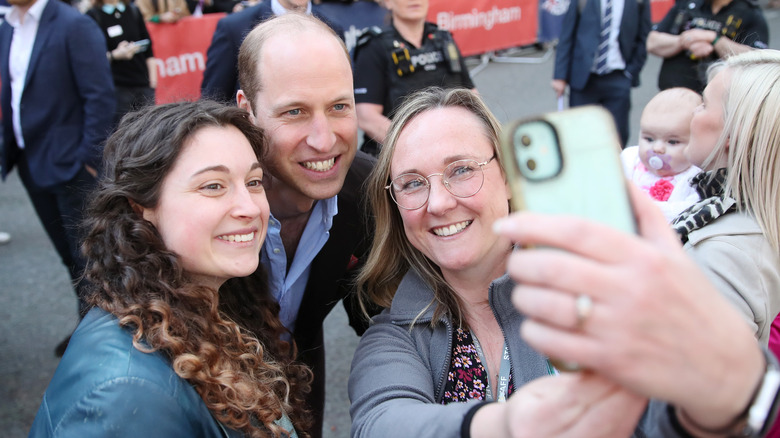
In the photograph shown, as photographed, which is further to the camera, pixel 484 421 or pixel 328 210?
pixel 328 210

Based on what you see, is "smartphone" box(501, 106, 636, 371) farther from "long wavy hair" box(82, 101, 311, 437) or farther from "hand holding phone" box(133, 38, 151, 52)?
"hand holding phone" box(133, 38, 151, 52)

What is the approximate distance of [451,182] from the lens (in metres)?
1.65

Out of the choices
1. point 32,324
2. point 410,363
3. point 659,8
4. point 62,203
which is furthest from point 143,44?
point 659,8

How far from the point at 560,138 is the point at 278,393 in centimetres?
126

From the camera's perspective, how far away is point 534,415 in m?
0.87

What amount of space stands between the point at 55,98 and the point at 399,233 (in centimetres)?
291

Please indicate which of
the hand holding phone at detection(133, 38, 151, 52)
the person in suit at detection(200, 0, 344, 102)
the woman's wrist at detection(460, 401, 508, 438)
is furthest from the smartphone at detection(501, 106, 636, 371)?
the hand holding phone at detection(133, 38, 151, 52)

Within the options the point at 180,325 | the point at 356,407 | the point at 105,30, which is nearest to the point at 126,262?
the point at 180,325

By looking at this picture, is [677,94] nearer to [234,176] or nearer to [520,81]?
[234,176]

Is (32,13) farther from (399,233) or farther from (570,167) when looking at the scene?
(570,167)

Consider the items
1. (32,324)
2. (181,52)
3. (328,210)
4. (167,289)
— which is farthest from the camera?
(181,52)

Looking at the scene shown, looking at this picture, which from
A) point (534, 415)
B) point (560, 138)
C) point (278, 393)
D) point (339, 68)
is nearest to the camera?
point (560, 138)

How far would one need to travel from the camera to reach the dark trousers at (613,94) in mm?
5441

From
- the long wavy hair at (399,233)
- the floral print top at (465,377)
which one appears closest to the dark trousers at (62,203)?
the long wavy hair at (399,233)
